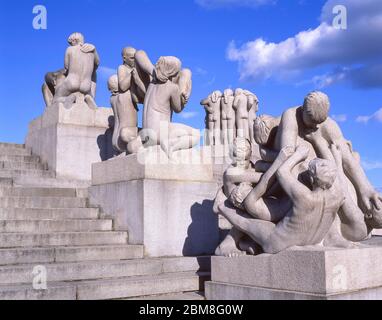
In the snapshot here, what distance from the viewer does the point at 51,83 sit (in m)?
11.7

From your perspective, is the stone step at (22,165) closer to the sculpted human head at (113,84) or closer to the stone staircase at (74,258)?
the stone staircase at (74,258)

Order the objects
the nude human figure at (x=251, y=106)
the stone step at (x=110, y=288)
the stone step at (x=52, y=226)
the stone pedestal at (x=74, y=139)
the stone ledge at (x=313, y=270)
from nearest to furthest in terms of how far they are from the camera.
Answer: the stone ledge at (x=313, y=270), the stone step at (x=110, y=288), the stone step at (x=52, y=226), the stone pedestal at (x=74, y=139), the nude human figure at (x=251, y=106)

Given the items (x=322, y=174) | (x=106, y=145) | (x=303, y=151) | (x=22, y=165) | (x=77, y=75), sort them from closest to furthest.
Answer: (x=322, y=174)
(x=303, y=151)
(x=22, y=165)
(x=106, y=145)
(x=77, y=75)

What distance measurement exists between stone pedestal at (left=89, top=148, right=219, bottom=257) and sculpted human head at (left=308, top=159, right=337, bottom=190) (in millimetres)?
2872

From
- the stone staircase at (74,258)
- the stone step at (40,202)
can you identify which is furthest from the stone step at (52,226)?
the stone step at (40,202)

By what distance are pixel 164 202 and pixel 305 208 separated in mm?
2828

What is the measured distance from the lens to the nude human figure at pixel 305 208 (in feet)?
15.1

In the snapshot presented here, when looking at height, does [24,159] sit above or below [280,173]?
above

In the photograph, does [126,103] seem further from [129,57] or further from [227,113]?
[227,113]

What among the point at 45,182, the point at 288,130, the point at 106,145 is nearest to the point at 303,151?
the point at 288,130

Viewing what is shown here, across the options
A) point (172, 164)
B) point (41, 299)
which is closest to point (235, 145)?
point (172, 164)

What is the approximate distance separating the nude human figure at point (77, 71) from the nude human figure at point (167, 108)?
3.48m
